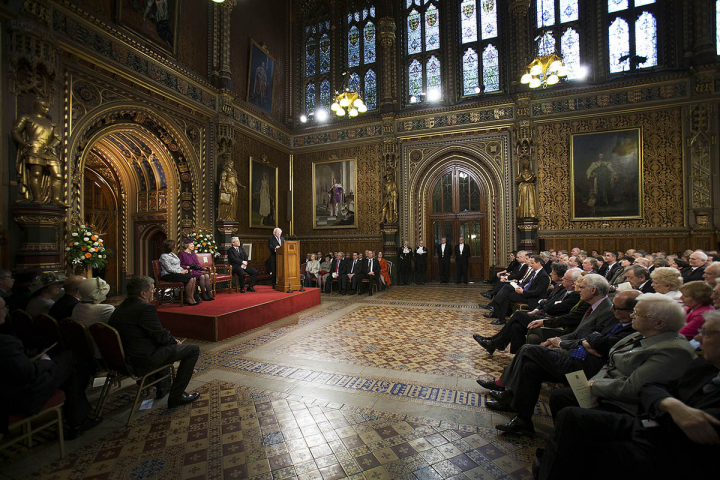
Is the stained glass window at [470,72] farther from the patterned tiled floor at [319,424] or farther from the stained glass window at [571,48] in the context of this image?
the patterned tiled floor at [319,424]

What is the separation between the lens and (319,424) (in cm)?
298

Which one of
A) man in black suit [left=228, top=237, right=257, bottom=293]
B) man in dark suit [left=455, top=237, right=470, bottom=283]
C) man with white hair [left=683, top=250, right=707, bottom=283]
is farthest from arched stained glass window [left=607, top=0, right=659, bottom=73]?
man in black suit [left=228, top=237, right=257, bottom=293]

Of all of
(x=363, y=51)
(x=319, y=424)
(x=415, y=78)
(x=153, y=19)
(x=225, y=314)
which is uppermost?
(x=363, y=51)

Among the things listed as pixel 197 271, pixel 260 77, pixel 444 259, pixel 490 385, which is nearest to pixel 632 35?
pixel 444 259

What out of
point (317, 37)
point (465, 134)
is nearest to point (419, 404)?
point (465, 134)

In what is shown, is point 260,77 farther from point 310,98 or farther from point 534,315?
point 534,315

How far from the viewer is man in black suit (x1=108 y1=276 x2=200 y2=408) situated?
310 cm

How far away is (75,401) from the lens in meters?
2.83

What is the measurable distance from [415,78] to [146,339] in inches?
524

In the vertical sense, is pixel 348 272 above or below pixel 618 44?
below

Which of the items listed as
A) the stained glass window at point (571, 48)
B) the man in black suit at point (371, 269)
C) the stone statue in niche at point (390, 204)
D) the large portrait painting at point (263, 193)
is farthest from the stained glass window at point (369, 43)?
the man in black suit at point (371, 269)

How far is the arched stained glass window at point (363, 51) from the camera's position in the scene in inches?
556

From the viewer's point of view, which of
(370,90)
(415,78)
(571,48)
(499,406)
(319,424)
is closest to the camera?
(319,424)

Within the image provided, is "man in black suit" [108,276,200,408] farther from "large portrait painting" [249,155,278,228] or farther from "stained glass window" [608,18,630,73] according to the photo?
"stained glass window" [608,18,630,73]
